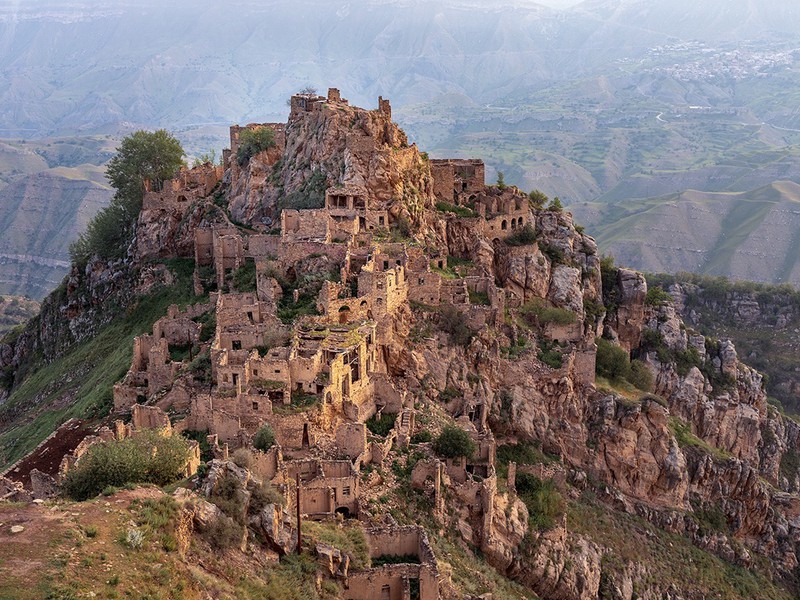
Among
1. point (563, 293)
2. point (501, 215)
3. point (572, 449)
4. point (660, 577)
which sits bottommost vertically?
point (660, 577)

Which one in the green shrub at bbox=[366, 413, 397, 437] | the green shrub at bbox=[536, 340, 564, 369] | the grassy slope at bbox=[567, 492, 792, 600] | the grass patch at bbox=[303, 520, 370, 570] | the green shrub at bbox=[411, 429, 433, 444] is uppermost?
the green shrub at bbox=[536, 340, 564, 369]

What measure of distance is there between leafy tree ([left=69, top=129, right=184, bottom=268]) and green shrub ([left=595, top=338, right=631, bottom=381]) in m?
37.8

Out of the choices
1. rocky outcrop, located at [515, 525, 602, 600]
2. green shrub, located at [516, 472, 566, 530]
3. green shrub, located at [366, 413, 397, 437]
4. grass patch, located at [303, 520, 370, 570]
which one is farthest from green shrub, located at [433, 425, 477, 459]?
grass patch, located at [303, 520, 370, 570]

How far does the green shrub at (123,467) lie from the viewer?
89.4 ft

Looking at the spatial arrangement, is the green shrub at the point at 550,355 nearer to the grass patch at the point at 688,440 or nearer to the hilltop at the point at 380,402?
the hilltop at the point at 380,402

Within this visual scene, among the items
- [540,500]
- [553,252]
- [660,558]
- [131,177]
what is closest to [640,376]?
[553,252]

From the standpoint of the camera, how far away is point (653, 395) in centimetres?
6212

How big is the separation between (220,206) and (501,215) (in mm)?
19987

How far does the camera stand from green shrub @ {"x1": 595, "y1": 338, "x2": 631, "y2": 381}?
63531 millimetres

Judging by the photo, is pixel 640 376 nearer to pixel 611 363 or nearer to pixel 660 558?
pixel 611 363

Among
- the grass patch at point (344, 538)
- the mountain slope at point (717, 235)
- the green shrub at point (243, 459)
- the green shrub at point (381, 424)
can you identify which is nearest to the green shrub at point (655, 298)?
the green shrub at point (381, 424)

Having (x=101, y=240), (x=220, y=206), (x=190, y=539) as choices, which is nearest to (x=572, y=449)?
(x=220, y=206)

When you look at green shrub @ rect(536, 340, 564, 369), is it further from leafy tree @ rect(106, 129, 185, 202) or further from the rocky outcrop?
leafy tree @ rect(106, 129, 185, 202)

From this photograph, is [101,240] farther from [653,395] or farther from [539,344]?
[653,395]
